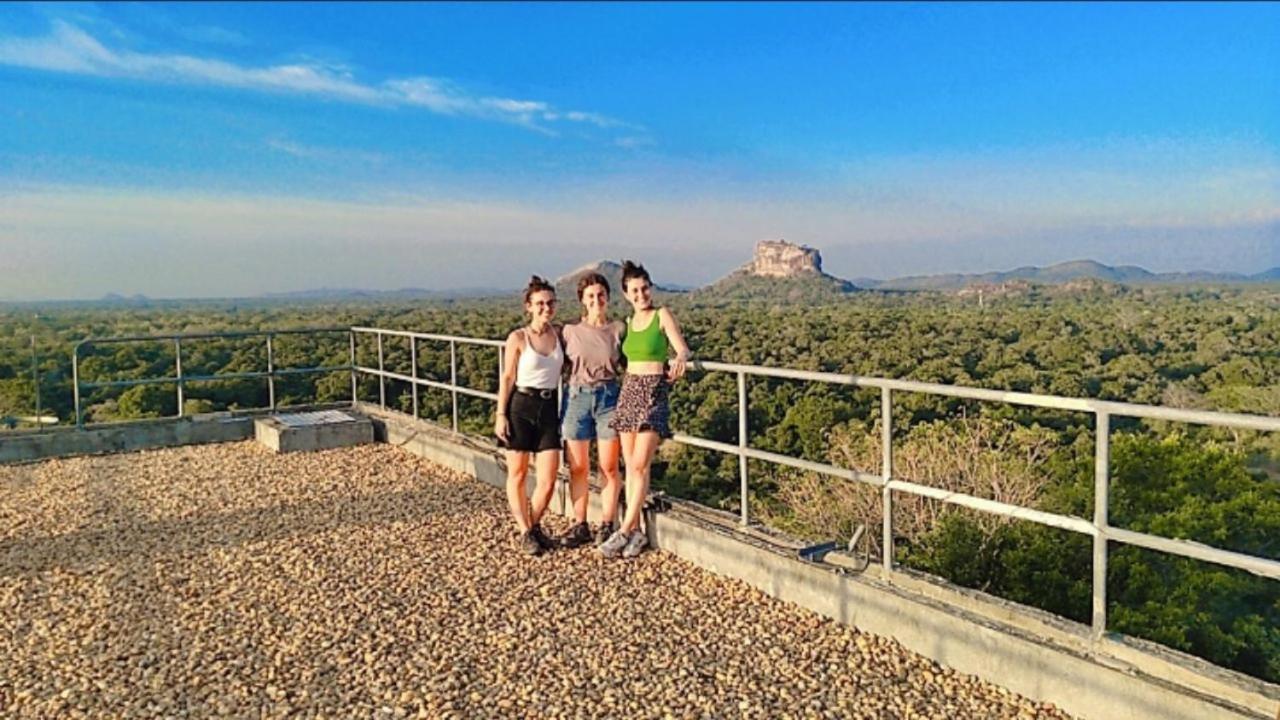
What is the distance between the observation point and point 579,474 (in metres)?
5.66

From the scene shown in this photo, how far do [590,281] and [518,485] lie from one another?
4.23ft

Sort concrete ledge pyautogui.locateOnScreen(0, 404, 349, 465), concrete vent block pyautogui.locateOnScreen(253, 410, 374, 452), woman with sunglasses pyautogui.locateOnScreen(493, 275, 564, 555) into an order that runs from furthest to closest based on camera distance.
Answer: concrete vent block pyautogui.locateOnScreen(253, 410, 374, 452), concrete ledge pyautogui.locateOnScreen(0, 404, 349, 465), woman with sunglasses pyautogui.locateOnScreen(493, 275, 564, 555)

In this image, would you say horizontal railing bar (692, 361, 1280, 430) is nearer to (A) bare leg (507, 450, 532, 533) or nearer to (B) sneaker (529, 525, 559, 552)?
(A) bare leg (507, 450, 532, 533)

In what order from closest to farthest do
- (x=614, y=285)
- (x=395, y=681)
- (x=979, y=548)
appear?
(x=395, y=681), (x=614, y=285), (x=979, y=548)

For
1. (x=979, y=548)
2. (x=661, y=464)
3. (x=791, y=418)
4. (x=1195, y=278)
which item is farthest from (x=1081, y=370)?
(x=1195, y=278)

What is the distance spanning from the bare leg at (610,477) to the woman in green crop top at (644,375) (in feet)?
0.40

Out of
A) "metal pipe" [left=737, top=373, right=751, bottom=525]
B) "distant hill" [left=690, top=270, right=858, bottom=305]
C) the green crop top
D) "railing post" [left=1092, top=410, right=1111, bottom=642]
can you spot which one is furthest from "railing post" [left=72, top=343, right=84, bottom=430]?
"distant hill" [left=690, top=270, right=858, bottom=305]

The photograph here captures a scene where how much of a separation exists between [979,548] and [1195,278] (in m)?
121

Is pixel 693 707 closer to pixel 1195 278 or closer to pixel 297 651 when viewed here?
pixel 297 651

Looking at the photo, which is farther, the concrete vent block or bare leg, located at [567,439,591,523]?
the concrete vent block

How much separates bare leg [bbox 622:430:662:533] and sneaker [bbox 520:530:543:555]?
52cm

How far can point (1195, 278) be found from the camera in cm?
11044

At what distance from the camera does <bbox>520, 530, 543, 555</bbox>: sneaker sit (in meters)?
5.38

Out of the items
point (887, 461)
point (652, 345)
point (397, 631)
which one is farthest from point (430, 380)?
point (887, 461)
